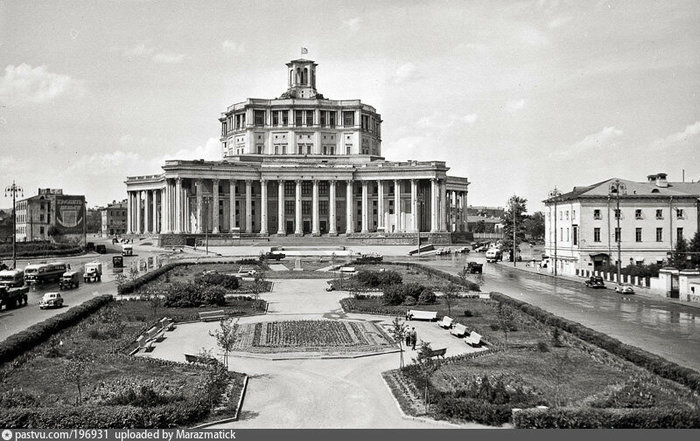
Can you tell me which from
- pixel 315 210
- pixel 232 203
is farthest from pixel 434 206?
pixel 232 203

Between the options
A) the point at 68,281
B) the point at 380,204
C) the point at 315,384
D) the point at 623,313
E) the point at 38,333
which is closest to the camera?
the point at 315,384

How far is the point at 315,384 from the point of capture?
2162 centimetres

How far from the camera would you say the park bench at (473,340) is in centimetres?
2819

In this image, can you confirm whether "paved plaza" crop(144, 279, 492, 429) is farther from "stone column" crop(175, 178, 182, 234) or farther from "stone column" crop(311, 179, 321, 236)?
"stone column" crop(311, 179, 321, 236)

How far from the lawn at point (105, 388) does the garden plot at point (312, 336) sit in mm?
5157

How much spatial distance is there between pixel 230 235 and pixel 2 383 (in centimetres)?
9434

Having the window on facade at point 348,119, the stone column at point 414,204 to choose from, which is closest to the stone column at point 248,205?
the window on facade at point 348,119

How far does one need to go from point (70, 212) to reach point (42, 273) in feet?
145

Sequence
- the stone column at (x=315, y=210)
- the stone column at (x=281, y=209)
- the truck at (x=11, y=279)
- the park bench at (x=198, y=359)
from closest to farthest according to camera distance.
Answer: the park bench at (x=198, y=359), the truck at (x=11, y=279), the stone column at (x=281, y=209), the stone column at (x=315, y=210)

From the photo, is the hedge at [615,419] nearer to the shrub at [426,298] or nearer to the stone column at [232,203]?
the shrub at [426,298]

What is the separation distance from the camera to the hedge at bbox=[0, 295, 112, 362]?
24.5m

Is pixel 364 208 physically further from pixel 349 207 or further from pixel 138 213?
pixel 138 213

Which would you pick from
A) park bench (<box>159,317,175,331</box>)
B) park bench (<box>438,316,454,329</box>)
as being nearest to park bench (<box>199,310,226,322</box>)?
park bench (<box>159,317,175,331</box>)

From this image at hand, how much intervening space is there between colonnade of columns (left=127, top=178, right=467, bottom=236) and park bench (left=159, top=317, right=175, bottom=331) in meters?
85.0
